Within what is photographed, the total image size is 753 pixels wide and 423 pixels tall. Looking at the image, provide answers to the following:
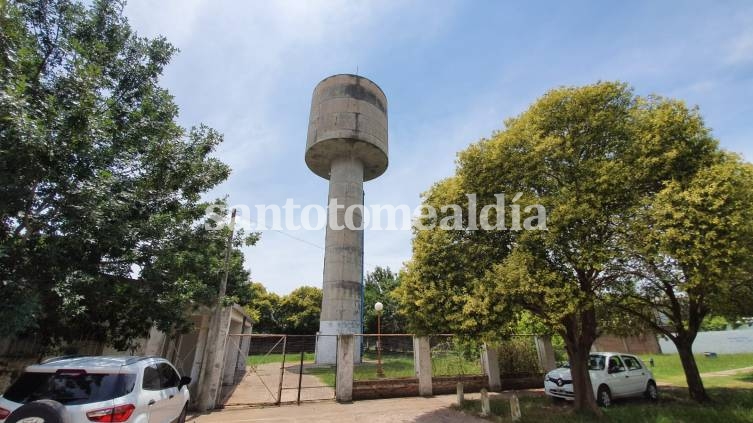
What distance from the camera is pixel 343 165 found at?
23.9 m

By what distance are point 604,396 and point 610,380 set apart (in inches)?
25.4

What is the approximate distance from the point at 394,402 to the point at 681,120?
1206cm

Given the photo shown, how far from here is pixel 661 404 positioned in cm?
1171

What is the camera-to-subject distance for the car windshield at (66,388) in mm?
4594

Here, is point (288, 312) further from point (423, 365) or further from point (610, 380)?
point (610, 380)

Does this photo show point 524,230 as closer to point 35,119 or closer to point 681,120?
point 681,120

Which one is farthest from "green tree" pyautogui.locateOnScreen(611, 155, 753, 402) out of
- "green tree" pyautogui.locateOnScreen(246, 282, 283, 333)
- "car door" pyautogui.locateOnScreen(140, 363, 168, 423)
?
Answer: "green tree" pyautogui.locateOnScreen(246, 282, 283, 333)

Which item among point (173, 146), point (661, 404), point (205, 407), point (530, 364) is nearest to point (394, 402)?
point (205, 407)

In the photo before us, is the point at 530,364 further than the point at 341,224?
No

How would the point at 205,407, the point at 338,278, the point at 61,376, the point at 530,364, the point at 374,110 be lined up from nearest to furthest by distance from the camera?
1. the point at 61,376
2. the point at 205,407
3. the point at 530,364
4. the point at 338,278
5. the point at 374,110

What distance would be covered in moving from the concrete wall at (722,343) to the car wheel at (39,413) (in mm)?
43531

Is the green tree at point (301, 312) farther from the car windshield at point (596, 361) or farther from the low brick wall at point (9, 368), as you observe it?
the low brick wall at point (9, 368)

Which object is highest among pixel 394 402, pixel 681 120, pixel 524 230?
pixel 681 120

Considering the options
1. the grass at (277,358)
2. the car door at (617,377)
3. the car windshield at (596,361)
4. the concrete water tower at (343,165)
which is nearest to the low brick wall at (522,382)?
the car windshield at (596,361)
